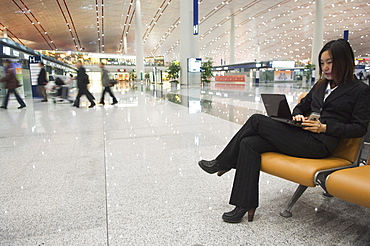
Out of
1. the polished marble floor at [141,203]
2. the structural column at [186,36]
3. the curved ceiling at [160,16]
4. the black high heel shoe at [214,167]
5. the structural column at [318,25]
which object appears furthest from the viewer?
the curved ceiling at [160,16]

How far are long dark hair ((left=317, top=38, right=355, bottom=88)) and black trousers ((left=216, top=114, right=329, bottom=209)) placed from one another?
0.48 meters

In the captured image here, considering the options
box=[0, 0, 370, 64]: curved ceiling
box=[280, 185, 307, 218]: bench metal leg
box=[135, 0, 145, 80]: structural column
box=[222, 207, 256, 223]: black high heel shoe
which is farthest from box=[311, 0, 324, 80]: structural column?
box=[222, 207, 256, 223]: black high heel shoe

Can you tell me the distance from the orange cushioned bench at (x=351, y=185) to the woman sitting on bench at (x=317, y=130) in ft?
1.09

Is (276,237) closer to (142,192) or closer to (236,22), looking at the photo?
(142,192)

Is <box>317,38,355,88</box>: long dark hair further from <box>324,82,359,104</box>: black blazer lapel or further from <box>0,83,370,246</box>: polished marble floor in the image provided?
<box>0,83,370,246</box>: polished marble floor

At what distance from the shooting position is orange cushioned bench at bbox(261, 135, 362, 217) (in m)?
→ 1.70

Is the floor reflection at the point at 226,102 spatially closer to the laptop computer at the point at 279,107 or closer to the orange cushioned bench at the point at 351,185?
the laptop computer at the point at 279,107

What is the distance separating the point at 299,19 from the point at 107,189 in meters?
47.8

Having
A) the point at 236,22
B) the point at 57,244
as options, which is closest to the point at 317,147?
the point at 57,244

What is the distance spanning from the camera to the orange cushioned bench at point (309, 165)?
170cm

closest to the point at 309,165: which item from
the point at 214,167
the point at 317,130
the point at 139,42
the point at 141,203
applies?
the point at 317,130

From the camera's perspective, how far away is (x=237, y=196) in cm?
194

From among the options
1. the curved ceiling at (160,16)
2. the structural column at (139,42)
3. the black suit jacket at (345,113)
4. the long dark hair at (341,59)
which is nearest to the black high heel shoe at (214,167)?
the black suit jacket at (345,113)

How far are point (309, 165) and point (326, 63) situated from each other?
80 centimetres
